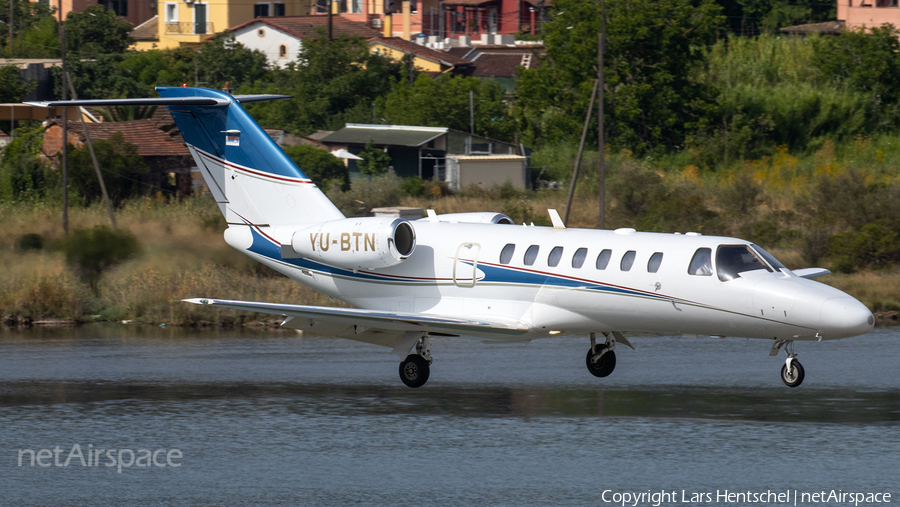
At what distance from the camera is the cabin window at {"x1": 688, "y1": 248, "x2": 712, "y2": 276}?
72.9 feet

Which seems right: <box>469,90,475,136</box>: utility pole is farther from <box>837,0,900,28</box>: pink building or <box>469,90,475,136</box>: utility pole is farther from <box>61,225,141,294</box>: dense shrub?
<box>61,225,141,294</box>: dense shrub

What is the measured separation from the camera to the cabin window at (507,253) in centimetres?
2417

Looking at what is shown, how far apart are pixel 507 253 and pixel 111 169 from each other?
36442 millimetres

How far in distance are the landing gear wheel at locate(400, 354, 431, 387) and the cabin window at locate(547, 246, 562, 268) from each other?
3915 millimetres

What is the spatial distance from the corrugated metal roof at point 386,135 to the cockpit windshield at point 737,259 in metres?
44.3

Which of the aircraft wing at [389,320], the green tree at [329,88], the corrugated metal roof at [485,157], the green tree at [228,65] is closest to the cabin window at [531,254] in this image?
the aircraft wing at [389,320]

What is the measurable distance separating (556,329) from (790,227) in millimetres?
31047

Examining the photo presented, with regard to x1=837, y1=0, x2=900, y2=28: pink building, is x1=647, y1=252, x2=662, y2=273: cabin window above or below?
below

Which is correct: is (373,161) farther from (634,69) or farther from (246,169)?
(246,169)

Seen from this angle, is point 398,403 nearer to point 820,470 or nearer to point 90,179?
point 820,470

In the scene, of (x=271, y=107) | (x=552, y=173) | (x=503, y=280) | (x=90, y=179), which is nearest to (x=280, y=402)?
(x=503, y=280)

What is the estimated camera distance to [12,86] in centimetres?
7094

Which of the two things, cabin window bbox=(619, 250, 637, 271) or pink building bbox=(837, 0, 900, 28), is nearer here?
cabin window bbox=(619, 250, 637, 271)

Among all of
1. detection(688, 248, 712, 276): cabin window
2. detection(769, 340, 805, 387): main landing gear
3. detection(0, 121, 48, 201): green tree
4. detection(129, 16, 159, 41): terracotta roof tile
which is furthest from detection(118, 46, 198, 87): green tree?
detection(769, 340, 805, 387): main landing gear
